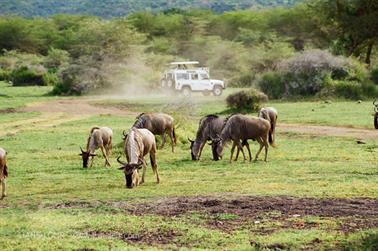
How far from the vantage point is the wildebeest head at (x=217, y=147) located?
70.7 feet

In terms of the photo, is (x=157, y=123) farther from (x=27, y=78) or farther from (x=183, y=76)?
(x=27, y=78)

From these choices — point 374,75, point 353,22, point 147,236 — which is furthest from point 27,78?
point 147,236

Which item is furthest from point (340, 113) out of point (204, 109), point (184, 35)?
point (184, 35)

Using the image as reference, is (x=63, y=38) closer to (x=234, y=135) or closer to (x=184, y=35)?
(x=184, y=35)

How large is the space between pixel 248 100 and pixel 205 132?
15.2 metres

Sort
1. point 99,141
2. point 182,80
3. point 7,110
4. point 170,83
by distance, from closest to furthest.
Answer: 1. point 99,141
2. point 7,110
3. point 182,80
4. point 170,83

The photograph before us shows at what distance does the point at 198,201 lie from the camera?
1502cm

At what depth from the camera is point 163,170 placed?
65.7 feet

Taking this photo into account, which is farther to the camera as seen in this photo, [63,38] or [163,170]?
[63,38]

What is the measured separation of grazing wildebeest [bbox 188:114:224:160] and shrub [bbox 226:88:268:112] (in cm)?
1471

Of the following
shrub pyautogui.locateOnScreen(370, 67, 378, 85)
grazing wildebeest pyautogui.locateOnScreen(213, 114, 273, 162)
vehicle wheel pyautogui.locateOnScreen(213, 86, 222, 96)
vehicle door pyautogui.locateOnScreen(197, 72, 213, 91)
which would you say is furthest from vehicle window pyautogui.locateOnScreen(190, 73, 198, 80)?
grazing wildebeest pyautogui.locateOnScreen(213, 114, 273, 162)

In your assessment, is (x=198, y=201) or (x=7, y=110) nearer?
(x=198, y=201)

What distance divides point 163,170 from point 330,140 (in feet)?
27.5

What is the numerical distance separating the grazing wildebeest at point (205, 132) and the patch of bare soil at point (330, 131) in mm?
6683
